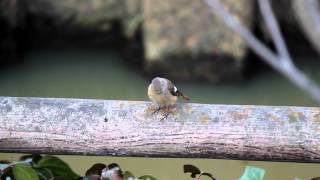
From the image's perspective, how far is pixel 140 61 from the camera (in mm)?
5480

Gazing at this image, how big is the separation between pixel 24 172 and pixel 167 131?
1.03ft

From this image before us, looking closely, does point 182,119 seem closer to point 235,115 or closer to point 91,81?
point 235,115

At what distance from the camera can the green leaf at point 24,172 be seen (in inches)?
48.3

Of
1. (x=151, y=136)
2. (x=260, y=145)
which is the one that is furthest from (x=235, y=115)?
(x=151, y=136)

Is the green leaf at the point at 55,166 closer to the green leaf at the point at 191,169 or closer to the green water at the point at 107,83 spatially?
the green leaf at the point at 191,169

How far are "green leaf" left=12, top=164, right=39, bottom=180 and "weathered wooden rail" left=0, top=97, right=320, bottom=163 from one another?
14 centimetres

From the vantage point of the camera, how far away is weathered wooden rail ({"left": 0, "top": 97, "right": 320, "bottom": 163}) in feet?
4.39

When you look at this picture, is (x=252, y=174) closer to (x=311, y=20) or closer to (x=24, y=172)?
(x=24, y=172)

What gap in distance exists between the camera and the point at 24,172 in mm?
1228

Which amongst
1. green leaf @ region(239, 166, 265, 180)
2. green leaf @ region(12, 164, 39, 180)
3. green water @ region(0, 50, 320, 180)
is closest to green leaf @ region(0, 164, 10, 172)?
green leaf @ region(12, 164, 39, 180)

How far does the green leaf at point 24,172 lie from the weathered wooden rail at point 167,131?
0.14 metres

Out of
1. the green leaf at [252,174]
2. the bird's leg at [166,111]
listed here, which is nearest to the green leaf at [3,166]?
the bird's leg at [166,111]

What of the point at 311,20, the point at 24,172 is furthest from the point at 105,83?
the point at 311,20

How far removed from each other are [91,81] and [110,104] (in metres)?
3.74
